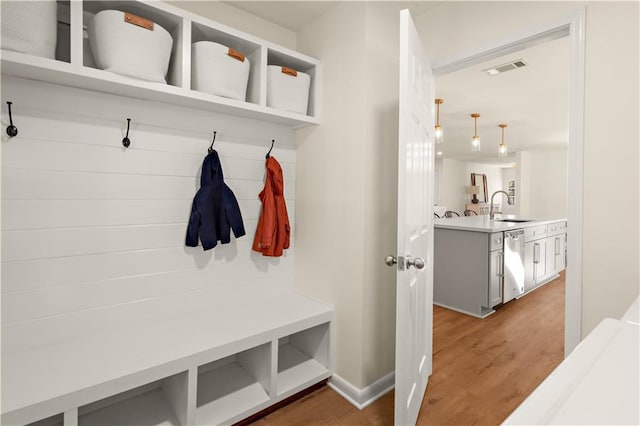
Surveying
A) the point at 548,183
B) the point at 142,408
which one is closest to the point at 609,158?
the point at 142,408

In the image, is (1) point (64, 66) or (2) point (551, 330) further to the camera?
(2) point (551, 330)

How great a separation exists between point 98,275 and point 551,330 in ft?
11.7

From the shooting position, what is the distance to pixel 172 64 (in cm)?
175

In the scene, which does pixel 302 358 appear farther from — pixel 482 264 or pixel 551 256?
pixel 551 256

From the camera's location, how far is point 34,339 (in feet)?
4.91

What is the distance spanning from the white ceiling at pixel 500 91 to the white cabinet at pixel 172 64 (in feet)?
0.98

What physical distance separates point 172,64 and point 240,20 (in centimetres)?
60

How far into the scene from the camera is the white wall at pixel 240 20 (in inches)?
75.1

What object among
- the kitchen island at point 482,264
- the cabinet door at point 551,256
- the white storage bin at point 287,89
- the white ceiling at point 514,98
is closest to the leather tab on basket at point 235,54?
the white storage bin at point 287,89

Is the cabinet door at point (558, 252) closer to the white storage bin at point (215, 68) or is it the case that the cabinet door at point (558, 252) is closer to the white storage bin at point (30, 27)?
the white storage bin at point (215, 68)

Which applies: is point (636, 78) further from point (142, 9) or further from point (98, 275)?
point (98, 275)

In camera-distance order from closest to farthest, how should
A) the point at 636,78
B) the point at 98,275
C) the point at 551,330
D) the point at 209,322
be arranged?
1. the point at 636,78
2. the point at 98,275
3. the point at 209,322
4. the point at 551,330

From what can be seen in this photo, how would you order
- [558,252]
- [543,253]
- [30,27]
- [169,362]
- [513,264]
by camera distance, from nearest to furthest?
1. [30,27]
2. [169,362]
3. [513,264]
4. [543,253]
5. [558,252]

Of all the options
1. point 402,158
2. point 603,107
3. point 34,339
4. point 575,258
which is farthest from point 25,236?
point 603,107
